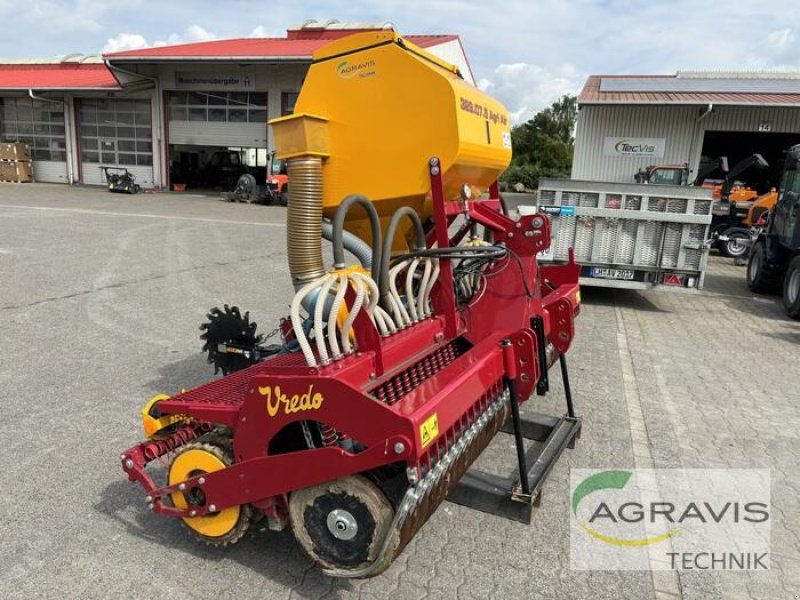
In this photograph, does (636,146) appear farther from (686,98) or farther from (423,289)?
(423,289)

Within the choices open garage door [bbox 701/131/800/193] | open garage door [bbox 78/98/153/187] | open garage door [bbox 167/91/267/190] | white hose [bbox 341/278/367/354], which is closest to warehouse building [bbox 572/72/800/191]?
open garage door [bbox 701/131/800/193]

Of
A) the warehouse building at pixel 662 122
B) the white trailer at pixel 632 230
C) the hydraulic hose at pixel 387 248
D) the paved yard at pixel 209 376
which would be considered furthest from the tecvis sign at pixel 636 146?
the hydraulic hose at pixel 387 248

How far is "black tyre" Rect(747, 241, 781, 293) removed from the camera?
9625mm

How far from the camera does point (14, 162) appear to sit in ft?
90.2

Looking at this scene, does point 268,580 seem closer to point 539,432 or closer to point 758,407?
point 539,432

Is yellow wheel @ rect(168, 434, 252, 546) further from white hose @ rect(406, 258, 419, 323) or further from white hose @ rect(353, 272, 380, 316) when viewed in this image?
white hose @ rect(406, 258, 419, 323)

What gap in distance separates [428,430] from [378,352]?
2.00 ft

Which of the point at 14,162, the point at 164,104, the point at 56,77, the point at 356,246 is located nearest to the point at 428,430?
the point at 356,246

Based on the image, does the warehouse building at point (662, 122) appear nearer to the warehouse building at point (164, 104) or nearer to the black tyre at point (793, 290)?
the warehouse building at point (164, 104)

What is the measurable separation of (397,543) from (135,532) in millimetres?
1477

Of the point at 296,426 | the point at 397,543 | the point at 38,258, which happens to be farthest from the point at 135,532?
the point at 38,258

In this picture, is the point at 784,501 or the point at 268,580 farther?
the point at 784,501

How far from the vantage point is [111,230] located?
43.6 ft

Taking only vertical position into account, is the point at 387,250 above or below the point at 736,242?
above
